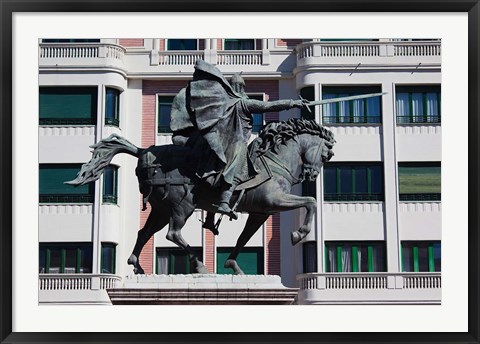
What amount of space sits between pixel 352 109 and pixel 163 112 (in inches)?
269

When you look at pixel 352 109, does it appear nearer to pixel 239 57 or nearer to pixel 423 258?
pixel 239 57

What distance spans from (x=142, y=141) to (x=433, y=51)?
432 inches

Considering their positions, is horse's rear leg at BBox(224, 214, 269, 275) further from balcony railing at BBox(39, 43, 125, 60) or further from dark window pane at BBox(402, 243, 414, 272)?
balcony railing at BBox(39, 43, 125, 60)

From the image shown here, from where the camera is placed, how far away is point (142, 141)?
44.8 meters

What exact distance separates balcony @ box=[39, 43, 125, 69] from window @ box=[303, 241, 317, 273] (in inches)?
369

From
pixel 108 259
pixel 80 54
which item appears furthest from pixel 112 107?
pixel 108 259

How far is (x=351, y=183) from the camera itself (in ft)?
144

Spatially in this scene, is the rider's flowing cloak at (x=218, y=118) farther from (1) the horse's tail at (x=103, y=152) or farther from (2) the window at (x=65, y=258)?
(2) the window at (x=65, y=258)

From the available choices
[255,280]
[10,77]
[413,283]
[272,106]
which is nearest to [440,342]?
[255,280]

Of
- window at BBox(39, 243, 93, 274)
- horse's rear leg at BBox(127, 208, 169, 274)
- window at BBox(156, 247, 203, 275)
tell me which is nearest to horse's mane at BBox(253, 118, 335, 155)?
horse's rear leg at BBox(127, 208, 169, 274)

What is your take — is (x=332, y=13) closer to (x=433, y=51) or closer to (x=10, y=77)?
(x=10, y=77)

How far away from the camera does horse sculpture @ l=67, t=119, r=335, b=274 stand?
2123 cm

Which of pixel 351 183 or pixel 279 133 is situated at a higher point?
pixel 351 183

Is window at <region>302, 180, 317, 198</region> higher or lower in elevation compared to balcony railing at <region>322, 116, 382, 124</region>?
lower
